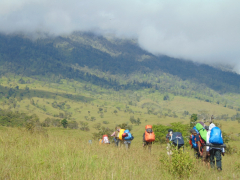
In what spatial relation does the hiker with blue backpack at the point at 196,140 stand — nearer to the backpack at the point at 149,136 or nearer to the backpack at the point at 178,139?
the backpack at the point at 178,139

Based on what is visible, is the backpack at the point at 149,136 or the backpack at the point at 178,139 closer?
the backpack at the point at 178,139

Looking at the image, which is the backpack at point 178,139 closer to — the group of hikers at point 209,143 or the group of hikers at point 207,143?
the group of hikers at point 207,143

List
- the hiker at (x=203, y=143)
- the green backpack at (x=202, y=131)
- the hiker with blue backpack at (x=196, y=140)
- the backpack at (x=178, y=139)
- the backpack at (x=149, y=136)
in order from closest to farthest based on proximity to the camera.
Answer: the hiker at (x=203, y=143) < the green backpack at (x=202, y=131) < the hiker with blue backpack at (x=196, y=140) < the backpack at (x=178, y=139) < the backpack at (x=149, y=136)

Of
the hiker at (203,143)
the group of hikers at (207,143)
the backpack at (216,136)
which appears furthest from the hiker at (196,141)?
the backpack at (216,136)

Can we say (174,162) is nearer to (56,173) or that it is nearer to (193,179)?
(193,179)

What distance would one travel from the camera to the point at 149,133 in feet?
42.6

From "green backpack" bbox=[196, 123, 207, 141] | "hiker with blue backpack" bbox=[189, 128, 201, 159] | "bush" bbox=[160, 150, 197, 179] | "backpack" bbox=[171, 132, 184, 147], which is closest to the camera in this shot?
"bush" bbox=[160, 150, 197, 179]

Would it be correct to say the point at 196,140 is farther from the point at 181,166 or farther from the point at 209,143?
the point at 181,166

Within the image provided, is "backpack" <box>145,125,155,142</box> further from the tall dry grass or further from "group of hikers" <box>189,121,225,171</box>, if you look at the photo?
the tall dry grass

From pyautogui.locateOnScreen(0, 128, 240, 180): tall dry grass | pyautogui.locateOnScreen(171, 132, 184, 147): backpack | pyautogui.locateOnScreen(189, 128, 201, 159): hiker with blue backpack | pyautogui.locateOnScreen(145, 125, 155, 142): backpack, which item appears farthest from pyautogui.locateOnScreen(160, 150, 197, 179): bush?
pyautogui.locateOnScreen(145, 125, 155, 142): backpack

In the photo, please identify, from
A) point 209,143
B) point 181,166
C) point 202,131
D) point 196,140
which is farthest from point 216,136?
point 181,166

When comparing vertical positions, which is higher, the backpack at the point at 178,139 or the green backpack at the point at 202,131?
the green backpack at the point at 202,131

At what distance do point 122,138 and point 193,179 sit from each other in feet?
26.9

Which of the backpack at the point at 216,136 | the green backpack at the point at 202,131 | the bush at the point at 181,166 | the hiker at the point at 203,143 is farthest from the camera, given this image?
the green backpack at the point at 202,131
